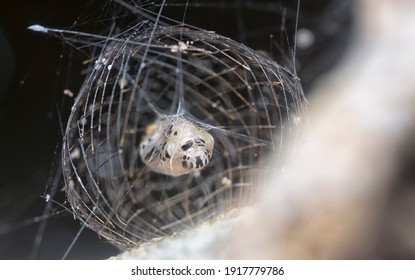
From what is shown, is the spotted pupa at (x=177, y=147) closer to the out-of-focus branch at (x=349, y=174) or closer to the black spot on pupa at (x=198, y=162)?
the black spot on pupa at (x=198, y=162)

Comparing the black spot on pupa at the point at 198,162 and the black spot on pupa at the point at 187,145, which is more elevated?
the black spot on pupa at the point at 187,145

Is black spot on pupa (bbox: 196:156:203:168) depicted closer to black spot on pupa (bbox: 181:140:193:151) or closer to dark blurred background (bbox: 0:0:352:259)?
black spot on pupa (bbox: 181:140:193:151)

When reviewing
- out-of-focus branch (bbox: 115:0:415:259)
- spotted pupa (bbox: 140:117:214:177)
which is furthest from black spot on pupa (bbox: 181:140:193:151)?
out-of-focus branch (bbox: 115:0:415:259)

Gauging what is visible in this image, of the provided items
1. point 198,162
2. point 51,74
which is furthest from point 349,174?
point 51,74

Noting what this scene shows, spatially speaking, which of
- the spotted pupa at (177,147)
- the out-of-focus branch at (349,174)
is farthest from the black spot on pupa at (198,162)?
the out-of-focus branch at (349,174)

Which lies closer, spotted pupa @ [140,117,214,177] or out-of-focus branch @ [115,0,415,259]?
out-of-focus branch @ [115,0,415,259]
